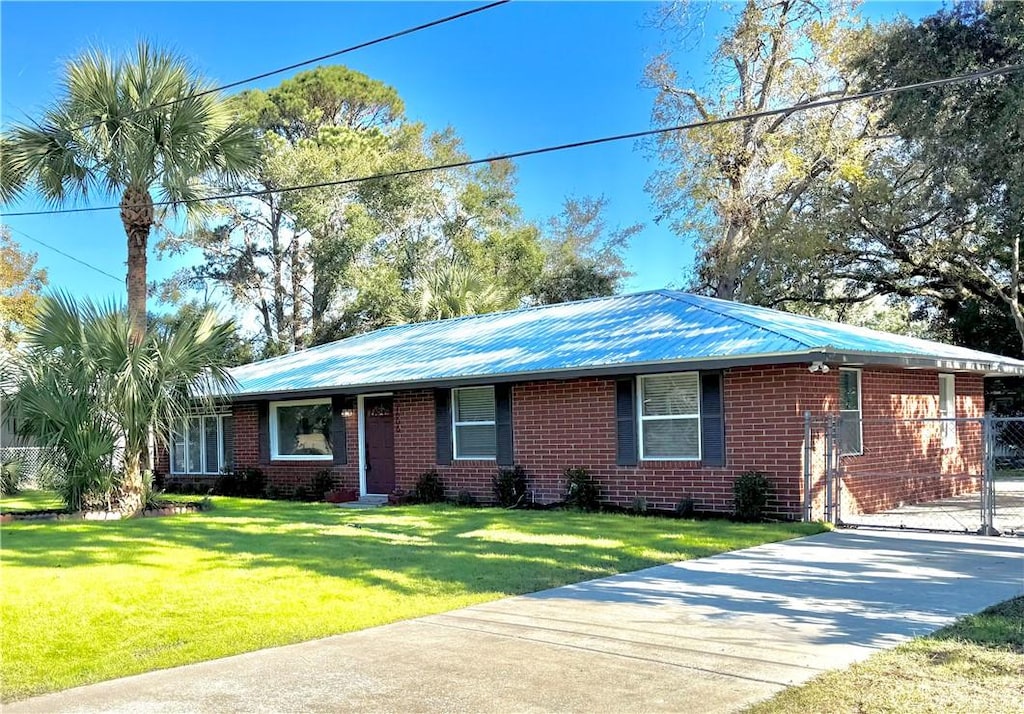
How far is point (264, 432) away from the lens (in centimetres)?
2136

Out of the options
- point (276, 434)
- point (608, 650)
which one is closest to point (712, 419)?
point (608, 650)

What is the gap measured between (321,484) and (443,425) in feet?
11.9

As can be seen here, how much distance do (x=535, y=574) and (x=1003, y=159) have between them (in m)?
11.4

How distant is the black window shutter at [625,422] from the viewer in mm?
15211

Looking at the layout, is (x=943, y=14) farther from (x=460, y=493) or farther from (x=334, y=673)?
(x=334, y=673)

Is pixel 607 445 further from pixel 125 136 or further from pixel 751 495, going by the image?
pixel 125 136

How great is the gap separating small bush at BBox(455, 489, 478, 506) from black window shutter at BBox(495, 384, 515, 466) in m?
0.89

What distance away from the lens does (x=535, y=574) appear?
946cm

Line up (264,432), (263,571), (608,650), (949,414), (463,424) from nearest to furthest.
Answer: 1. (608,650)
2. (263,571)
3. (463,424)
4. (949,414)
5. (264,432)

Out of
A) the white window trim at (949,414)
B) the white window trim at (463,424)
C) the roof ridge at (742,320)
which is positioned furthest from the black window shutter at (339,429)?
the white window trim at (949,414)

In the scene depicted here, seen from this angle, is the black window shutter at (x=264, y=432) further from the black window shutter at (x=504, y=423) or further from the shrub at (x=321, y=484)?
the black window shutter at (x=504, y=423)

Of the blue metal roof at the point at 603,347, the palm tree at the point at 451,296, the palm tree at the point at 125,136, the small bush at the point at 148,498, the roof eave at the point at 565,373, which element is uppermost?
the palm tree at the point at 125,136

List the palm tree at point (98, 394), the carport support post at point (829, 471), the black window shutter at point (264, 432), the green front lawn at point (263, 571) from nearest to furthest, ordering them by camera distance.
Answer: the green front lawn at point (263, 571)
the carport support post at point (829, 471)
the palm tree at point (98, 394)
the black window shutter at point (264, 432)

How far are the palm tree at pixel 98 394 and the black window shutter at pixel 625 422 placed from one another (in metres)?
7.33
